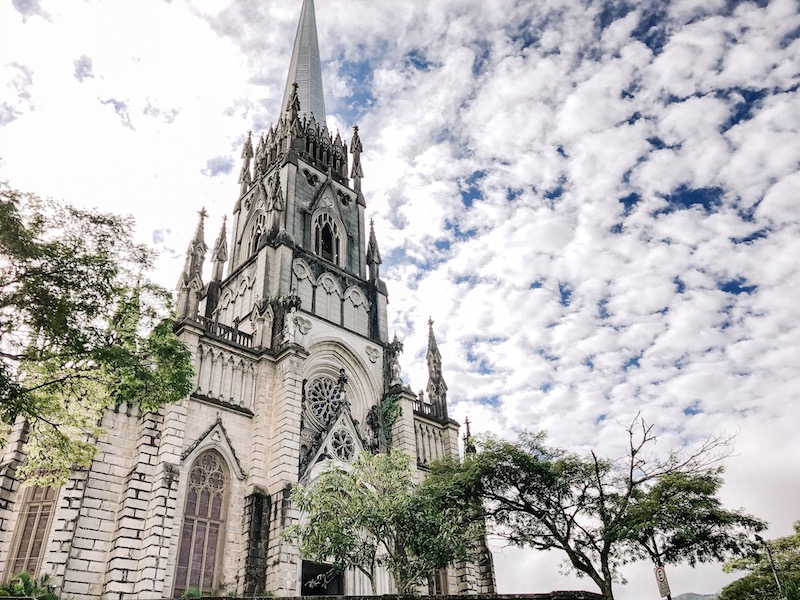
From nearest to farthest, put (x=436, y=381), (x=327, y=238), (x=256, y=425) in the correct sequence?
(x=256, y=425)
(x=436, y=381)
(x=327, y=238)

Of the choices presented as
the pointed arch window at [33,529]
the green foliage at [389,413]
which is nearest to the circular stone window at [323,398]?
the green foliage at [389,413]

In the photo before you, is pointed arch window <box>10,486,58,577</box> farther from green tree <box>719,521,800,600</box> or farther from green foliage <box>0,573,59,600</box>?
green tree <box>719,521,800,600</box>

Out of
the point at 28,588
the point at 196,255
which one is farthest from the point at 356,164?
the point at 28,588

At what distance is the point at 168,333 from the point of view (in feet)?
49.9

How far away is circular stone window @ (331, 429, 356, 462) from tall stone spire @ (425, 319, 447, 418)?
6537mm

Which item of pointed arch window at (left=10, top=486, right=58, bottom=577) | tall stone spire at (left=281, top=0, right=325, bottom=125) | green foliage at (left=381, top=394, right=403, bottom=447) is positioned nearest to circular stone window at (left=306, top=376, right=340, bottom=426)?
green foliage at (left=381, top=394, right=403, bottom=447)

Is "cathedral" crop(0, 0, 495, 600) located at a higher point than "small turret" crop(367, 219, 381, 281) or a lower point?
lower

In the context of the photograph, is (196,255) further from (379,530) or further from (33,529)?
(379,530)

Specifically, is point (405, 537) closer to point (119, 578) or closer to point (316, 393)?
point (119, 578)

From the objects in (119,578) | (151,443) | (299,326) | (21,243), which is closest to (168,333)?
(21,243)

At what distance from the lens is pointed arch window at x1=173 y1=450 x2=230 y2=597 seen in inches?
757

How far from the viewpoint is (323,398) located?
26.4 meters

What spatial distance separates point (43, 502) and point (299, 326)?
1169 cm

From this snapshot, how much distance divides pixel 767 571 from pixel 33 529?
34.8m
